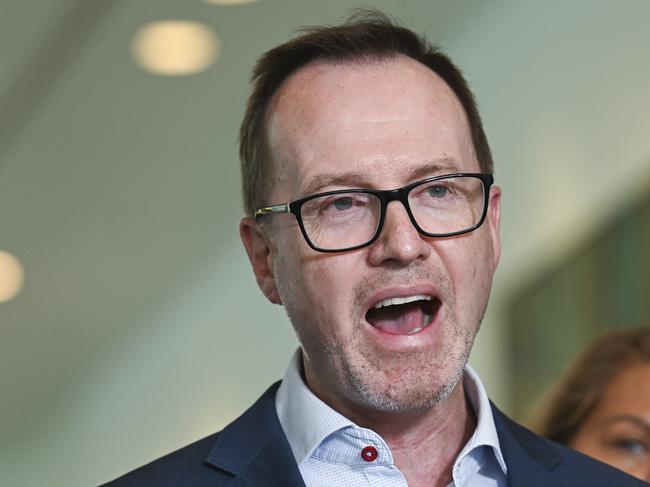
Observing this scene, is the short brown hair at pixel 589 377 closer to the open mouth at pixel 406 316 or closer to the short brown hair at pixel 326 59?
the short brown hair at pixel 326 59

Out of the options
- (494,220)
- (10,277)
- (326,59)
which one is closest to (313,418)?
(494,220)

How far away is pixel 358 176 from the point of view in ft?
6.41

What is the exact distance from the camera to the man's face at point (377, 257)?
75.5 inches

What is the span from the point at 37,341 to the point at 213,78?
Answer: 0.84m

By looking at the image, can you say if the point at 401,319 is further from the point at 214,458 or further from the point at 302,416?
the point at 214,458

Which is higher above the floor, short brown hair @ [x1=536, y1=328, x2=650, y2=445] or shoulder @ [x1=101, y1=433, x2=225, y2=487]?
shoulder @ [x1=101, y1=433, x2=225, y2=487]

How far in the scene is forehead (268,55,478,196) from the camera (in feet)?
6.47

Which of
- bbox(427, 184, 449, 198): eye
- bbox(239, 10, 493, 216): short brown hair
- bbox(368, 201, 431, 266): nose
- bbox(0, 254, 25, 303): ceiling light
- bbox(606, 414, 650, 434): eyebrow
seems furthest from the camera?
bbox(606, 414, 650, 434): eyebrow

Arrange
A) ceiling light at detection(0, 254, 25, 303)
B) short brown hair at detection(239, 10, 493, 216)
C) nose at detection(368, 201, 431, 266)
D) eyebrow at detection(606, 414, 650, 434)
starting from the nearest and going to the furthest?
nose at detection(368, 201, 431, 266), short brown hair at detection(239, 10, 493, 216), ceiling light at detection(0, 254, 25, 303), eyebrow at detection(606, 414, 650, 434)

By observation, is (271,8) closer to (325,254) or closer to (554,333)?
(554,333)

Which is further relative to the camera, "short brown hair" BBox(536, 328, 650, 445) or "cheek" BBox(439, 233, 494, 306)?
"short brown hair" BBox(536, 328, 650, 445)

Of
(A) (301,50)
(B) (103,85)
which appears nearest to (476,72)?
(B) (103,85)

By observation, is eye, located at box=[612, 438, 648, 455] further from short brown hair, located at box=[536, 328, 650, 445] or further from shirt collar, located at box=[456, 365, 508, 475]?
shirt collar, located at box=[456, 365, 508, 475]

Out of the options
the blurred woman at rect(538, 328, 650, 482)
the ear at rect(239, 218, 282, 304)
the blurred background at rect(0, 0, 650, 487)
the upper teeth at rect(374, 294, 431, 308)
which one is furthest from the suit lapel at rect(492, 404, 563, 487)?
the blurred background at rect(0, 0, 650, 487)
